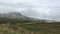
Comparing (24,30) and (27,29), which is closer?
(24,30)

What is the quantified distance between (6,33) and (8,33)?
266 millimetres

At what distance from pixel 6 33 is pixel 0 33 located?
796mm

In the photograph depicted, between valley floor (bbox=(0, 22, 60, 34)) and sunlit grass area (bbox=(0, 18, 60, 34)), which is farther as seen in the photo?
sunlit grass area (bbox=(0, 18, 60, 34))

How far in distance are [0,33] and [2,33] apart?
35 centimetres

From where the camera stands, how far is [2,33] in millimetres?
20500

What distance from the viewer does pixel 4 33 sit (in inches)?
794

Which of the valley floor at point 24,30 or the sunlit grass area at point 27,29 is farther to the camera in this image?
the sunlit grass area at point 27,29

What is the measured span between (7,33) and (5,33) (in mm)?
255

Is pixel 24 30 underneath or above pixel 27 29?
above

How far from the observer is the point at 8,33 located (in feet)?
65.8

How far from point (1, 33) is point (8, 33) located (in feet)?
2.86

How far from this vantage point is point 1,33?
66.6 feet

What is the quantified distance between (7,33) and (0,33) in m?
0.88

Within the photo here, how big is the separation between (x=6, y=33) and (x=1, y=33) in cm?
77
